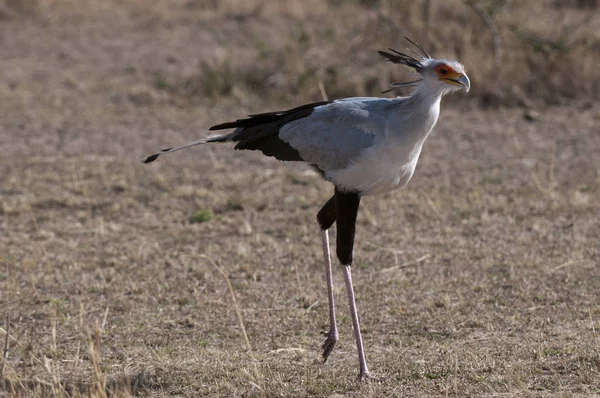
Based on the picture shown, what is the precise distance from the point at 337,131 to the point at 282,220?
9.36ft

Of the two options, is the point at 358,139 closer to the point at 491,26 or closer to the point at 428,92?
the point at 428,92

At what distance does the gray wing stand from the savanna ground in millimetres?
583

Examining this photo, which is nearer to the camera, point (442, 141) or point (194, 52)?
point (442, 141)

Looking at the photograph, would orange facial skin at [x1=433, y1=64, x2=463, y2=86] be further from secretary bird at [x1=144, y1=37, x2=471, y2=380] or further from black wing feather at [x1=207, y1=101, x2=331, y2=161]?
black wing feather at [x1=207, y1=101, x2=331, y2=161]

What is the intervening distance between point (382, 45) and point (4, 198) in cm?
591

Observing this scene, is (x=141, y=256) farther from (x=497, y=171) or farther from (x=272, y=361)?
(x=497, y=171)

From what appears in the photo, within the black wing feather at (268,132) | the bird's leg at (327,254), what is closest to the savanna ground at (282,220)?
the bird's leg at (327,254)

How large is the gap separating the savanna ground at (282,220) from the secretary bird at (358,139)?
1.71ft

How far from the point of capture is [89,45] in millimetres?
14227

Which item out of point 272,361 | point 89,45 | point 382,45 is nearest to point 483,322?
point 272,361

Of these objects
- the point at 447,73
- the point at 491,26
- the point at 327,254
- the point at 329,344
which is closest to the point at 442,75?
the point at 447,73

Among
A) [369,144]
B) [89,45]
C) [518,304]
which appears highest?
[369,144]

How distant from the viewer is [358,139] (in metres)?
5.07

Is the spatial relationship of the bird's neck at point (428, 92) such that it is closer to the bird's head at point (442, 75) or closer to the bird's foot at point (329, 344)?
the bird's head at point (442, 75)
